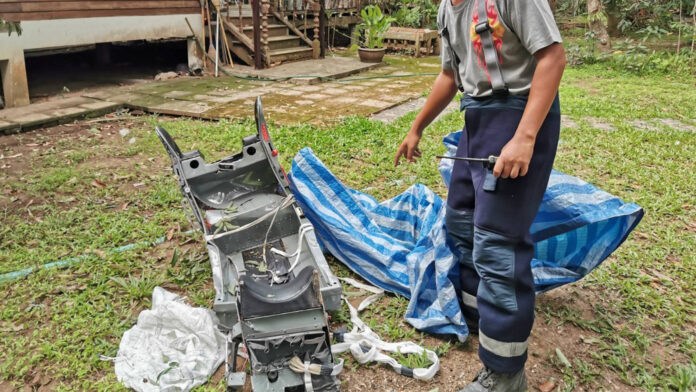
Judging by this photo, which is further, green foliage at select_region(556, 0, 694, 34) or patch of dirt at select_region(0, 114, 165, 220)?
green foliage at select_region(556, 0, 694, 34)

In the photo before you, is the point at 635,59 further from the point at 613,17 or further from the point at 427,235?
the point at 427,235

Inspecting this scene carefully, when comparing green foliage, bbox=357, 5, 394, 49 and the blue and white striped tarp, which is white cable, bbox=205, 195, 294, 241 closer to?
the blue and white striped tarp

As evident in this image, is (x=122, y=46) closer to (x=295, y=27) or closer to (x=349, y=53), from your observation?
(x=295, y=27)

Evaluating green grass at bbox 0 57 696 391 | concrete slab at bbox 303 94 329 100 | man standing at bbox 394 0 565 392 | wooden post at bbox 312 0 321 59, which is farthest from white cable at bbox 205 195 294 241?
wooden post at bbox 312 0 321 59

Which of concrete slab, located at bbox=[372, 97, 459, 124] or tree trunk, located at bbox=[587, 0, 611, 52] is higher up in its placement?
tree trunk, located at bbox=[587, 0, 611, 52]

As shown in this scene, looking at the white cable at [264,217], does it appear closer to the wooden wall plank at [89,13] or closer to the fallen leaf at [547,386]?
the fallen leaf at [547,386]

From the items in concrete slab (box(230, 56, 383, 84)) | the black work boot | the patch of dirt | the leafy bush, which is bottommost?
the black work boot

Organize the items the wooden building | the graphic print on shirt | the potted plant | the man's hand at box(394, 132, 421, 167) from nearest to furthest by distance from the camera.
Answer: the graphic print on shirt
the man's hand at box(394, 132, 421, 167)
the wooden building
the potted plant

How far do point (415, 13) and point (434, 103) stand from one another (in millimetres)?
11733

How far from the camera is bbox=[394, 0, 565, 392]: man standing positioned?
1842 millimetres

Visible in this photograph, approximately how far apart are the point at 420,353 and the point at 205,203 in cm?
157

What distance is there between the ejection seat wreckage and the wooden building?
478cm

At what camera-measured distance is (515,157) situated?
6.14 ft

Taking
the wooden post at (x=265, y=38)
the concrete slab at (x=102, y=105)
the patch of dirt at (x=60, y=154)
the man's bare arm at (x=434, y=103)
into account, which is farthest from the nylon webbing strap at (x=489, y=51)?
the wooden post at (x=265, y=38)
